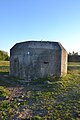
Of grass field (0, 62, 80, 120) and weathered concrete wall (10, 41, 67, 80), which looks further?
weathered concrete wall (10, 41, 67, 80)

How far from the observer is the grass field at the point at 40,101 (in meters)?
7.15

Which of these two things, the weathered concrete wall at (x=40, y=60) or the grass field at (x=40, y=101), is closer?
the grass field at (x=40, y=101)

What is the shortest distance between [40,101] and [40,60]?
212 inches

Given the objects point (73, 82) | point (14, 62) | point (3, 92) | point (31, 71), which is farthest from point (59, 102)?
point (14, 62)

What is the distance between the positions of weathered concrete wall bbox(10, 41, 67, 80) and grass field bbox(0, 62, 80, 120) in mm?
1042

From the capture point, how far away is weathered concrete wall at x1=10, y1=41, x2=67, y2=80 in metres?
13.9

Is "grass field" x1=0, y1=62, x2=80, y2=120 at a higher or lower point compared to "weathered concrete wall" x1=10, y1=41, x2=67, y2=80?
lower

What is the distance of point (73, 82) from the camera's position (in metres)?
12.9

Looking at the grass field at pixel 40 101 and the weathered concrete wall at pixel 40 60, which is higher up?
the weathered concrete wall at pixel 40 60

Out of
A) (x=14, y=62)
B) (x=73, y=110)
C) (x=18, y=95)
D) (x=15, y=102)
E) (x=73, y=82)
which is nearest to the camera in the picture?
(x=73, y=110)

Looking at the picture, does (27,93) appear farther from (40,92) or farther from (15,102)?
(15,102)

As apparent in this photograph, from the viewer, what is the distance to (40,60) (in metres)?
13.9

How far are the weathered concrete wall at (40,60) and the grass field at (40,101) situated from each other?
1.04 m

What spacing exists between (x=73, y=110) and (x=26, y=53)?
7.33 metres
